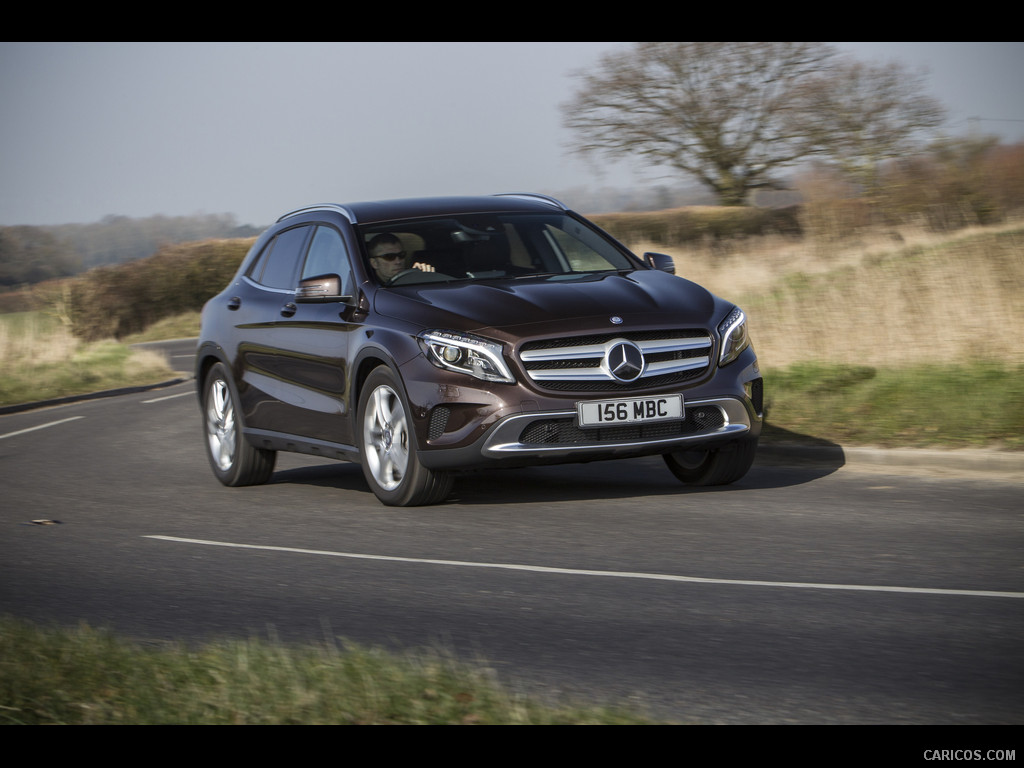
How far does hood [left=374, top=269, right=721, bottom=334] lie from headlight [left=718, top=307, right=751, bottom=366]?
0.11 meters

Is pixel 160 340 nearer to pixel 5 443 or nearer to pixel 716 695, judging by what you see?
pixel 5 443

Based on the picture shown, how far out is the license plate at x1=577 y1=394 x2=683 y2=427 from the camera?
8.32 metres

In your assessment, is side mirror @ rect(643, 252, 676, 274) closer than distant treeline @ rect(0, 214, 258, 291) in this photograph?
Yes

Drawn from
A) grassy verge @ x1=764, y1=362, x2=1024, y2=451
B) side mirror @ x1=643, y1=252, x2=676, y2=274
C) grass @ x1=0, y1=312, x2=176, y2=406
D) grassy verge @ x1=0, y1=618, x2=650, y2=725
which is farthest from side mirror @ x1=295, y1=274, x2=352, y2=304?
grass @ x1=0, y1=312, x2=176, y2=406

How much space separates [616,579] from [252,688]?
2423 mm

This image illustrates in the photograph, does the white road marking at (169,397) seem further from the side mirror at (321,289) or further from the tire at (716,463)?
the tire at (716,463)

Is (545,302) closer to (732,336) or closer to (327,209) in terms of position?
(732,336)

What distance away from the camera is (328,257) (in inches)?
393

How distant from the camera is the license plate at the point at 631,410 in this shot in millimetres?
8320

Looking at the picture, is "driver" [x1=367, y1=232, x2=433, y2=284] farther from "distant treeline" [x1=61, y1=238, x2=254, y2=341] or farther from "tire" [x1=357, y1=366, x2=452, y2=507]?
"distant treeline" [x1=61, y1=238, x2=254, y2=341]

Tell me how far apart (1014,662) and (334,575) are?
135 inches

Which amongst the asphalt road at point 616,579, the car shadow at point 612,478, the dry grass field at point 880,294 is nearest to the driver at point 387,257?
the car shadow at point 612,478

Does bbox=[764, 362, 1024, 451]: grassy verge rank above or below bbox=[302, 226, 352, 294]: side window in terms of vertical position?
below

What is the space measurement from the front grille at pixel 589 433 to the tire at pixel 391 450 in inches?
29.0
